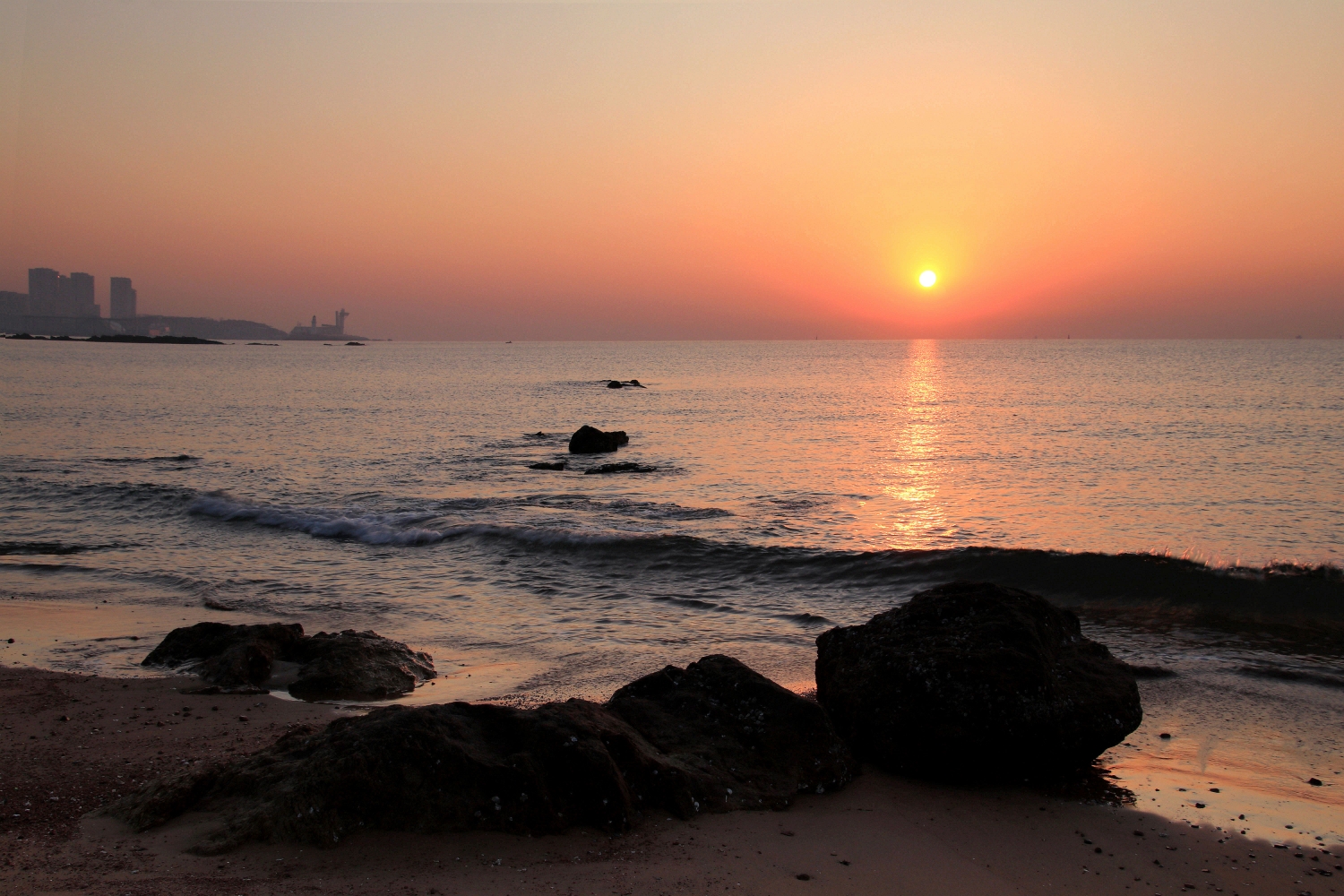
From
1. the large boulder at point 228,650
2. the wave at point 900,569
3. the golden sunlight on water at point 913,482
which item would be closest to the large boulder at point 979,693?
the large boulder at point 228,650

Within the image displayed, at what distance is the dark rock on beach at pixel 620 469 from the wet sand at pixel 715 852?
1754 centimetres

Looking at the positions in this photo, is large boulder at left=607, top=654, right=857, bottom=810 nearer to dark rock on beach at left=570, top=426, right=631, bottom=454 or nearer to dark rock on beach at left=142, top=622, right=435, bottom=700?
dark rock on beach at left=142, top=622, right=435, bottom=700

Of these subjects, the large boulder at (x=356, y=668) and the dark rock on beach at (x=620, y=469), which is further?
the dark rock on beach at (x=620, y=469)

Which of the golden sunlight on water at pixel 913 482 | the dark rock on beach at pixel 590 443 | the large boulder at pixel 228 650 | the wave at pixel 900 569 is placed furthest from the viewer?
the dark rock on beach at pixel 590 443

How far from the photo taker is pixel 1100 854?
15.8 feet

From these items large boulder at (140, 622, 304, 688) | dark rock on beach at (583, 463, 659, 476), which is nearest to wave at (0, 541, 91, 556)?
large boulder at (140, 622, 304, 688)

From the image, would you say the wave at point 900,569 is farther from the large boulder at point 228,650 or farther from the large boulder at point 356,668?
the large boulder at point 228,650

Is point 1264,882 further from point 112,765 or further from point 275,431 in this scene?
point 275,431

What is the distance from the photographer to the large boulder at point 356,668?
24.1ft

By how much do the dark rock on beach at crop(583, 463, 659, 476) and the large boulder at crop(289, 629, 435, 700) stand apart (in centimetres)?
1501

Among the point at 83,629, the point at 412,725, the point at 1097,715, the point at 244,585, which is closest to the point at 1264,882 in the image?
the point at 1097,715

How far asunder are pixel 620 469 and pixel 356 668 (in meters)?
16.0

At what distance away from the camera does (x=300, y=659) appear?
26.0 feet

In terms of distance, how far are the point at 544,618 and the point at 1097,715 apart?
6373 millimetres
